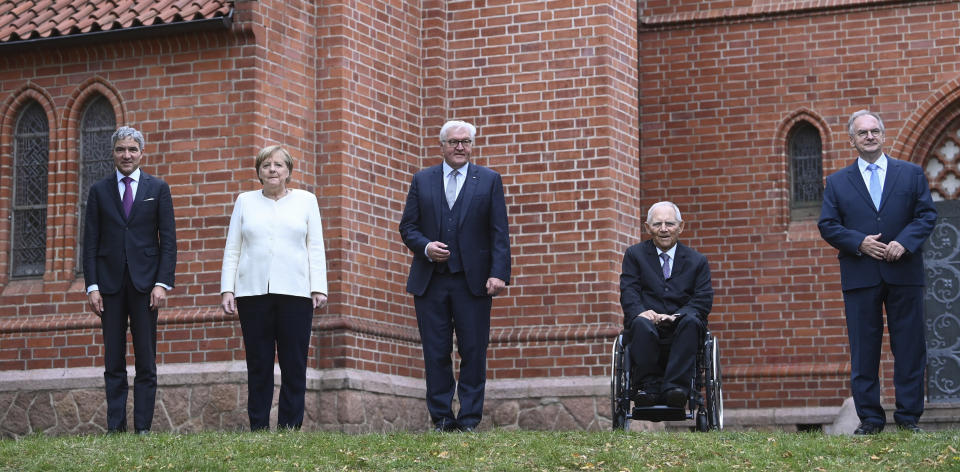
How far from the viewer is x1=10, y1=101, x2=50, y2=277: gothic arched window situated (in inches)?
593

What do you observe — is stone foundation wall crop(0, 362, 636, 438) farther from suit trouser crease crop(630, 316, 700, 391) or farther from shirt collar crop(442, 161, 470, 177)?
suit trouser crease crop(630, 316, 700, 391)

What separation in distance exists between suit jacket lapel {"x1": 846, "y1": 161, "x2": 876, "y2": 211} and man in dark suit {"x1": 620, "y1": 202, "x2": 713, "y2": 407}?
1.25 m

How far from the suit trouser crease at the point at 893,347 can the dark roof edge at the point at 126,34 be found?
20.4 ft

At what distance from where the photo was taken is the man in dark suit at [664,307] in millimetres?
10977

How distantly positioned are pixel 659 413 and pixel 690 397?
238 millimetres

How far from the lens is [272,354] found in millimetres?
11039

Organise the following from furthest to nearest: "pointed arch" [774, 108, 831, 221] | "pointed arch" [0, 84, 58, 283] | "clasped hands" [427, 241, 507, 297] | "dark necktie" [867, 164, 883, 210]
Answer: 1. "pointed arch" [774, 108, 831, 221]
2. "pointed arch" [0, 84, 58, 283]
3. "clasped hands" [427, 241, 507, 297]
4. "dark necktie" [867, 164, 883, 210]

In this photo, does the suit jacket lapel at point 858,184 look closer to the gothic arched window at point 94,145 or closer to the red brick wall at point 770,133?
the red brick wall at point 770,133

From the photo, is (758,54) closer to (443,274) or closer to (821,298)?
(821,298)

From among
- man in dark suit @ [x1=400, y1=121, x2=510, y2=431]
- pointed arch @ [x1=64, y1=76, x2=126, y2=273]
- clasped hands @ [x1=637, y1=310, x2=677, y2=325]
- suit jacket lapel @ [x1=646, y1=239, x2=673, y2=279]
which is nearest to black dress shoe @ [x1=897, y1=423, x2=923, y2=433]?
clasped hands @ [x1=637, y1=310, x2=677, y2=325]

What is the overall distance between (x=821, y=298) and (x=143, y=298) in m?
7.78

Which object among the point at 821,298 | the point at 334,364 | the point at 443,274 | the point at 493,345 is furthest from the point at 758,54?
the point at 443,274

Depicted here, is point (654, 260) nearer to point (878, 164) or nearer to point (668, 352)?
point (668, 352)

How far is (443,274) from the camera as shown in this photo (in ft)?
36.2
